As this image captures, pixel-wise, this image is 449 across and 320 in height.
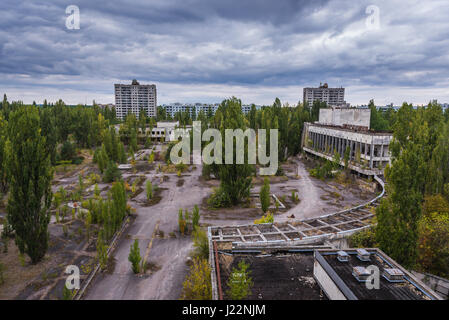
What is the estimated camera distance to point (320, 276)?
10305mm

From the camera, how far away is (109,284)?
13.7 m

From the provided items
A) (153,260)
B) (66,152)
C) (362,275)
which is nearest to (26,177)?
(153,260)

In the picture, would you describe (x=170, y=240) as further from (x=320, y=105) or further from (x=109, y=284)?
(x=320, y=105)

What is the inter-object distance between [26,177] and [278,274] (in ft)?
41.9

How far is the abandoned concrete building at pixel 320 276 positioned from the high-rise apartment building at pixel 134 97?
10891cm

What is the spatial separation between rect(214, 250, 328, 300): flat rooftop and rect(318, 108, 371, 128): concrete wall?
36.7m

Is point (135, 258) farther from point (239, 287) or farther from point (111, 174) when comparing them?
point (111, 174)

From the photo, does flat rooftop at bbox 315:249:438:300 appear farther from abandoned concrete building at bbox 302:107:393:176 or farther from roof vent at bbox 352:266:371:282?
abandoned concrete building at bbox 302:107:393:176

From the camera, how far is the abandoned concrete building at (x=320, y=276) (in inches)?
355

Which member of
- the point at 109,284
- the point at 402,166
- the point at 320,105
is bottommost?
the point at 109,284

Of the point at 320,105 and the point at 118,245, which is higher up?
the point at 320,105

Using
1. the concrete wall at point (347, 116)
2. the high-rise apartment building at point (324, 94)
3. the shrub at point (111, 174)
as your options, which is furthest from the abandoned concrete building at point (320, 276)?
the high-rise apartment building at point (324, 94)
